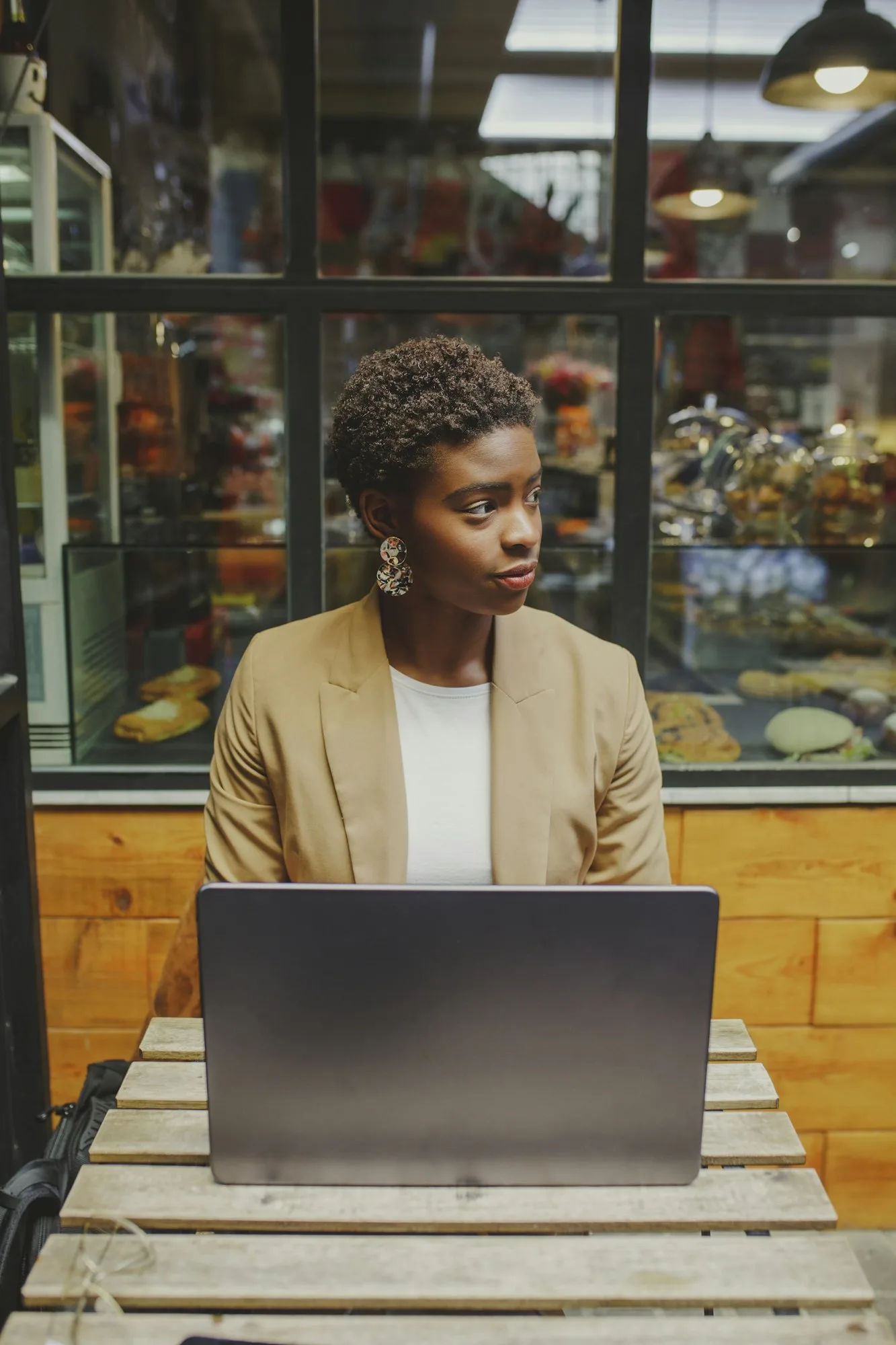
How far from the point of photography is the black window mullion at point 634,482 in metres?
2.45

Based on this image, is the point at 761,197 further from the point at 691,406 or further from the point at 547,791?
the point at 547,791

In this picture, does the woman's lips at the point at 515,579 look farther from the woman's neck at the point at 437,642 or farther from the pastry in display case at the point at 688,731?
the pastry in display case at the point at 688,731

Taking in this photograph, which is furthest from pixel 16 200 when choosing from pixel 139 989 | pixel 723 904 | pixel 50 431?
pixel 723 904

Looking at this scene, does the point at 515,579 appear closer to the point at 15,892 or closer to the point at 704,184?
the point at 15,892

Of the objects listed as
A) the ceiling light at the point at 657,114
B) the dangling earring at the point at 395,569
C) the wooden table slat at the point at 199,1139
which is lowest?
the wooden table slat at the point at 199,1139

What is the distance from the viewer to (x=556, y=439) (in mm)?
3193

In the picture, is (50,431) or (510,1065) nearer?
(510,1065)

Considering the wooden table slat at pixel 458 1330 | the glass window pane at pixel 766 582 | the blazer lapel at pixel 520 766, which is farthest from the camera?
the glass window pane at pixel 766 582

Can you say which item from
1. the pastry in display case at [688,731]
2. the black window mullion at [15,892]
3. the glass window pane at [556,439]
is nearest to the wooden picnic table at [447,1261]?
the black window mullion at [15,892]

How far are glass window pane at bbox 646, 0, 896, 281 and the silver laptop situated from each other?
233 cm

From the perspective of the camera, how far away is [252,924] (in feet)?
3.04

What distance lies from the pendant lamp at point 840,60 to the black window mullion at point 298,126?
3.68 ft

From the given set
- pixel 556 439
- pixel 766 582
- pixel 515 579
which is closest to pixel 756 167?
pixel 556 439

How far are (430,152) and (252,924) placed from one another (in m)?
3.03
